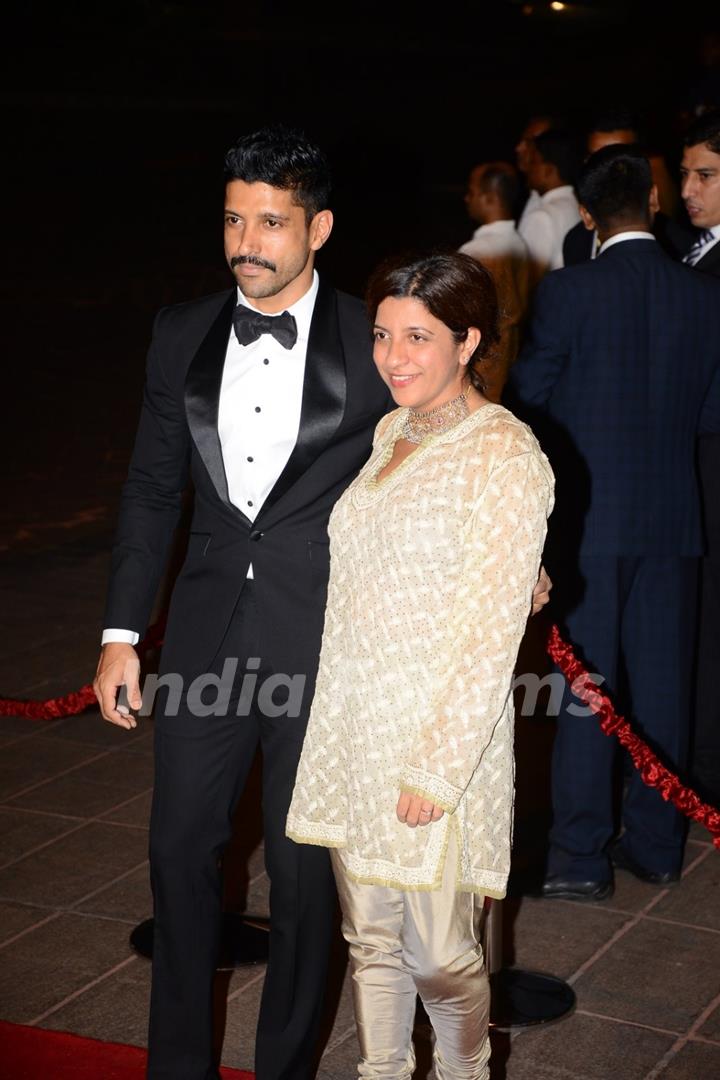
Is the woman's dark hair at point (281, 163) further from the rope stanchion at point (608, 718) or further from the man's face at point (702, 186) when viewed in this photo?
the man's face at point (702, 186)

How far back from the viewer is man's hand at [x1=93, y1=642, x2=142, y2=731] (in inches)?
123

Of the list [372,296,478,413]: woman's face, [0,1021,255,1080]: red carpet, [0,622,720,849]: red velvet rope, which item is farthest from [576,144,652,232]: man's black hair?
[0,1021,255,1080]: red carpet

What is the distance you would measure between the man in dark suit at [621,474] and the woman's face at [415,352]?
1.59m

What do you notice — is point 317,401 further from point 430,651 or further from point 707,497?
point 707,497

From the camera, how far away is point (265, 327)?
3.14 metres

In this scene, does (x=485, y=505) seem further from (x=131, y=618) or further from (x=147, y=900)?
(x=147, y=900)

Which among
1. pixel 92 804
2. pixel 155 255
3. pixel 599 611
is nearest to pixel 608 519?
pixel 599 611

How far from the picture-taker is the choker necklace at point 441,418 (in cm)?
282

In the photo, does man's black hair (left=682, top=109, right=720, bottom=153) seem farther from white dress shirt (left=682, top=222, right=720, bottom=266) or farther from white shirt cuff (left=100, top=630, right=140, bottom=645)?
white shirt cuff (left=100, top=630, right=140, bottom=645)

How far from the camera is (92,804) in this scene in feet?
16.7

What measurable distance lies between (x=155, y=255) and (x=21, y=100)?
8934 millimetres

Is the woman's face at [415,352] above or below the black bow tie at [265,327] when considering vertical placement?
below

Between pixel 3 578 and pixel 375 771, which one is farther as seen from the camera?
pixel 3 578

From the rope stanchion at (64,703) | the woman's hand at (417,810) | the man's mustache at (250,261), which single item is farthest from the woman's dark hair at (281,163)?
the rope stanchion at (64,703)
